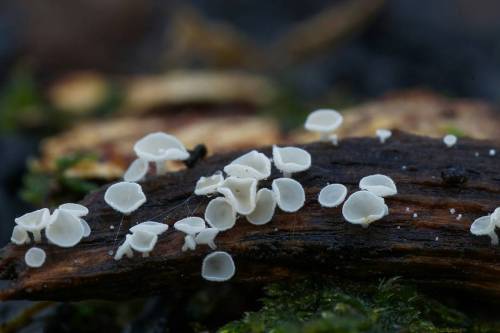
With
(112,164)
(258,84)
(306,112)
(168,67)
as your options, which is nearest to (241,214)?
(112,164)

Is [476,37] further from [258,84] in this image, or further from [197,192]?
[197,192]

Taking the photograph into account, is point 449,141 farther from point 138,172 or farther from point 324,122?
point 138,172

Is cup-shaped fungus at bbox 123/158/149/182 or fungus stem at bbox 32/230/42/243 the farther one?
cup-shaped fungus at bbox 123/158/149/182

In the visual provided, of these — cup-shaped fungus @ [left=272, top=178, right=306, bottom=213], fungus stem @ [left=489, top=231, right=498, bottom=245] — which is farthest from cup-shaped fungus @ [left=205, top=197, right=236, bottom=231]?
fungus stem @ [left=489, top=231, right=498, bottom=245]

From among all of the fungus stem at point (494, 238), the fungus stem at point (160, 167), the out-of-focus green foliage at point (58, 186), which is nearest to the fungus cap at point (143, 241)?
the fungus stem at point (160, 167)

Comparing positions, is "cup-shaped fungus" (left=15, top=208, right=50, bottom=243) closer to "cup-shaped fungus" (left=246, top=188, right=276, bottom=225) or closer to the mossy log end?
the mossy log end

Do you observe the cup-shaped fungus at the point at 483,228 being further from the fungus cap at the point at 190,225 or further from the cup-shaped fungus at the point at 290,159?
the fungus cap at the point at 190,225

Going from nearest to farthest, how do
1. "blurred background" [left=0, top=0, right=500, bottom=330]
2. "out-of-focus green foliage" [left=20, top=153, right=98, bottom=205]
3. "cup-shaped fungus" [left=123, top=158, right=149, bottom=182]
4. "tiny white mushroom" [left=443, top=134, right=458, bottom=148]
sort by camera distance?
"cup-shaped fungus" [left=123, top=158, right=149, bottom=182] → "tiny white mushroom" [left=443, top=134, right=458, bottom=148] → "out-of-focus green foliage" [left=20, top=153, right=98, bottom=205] → "blurred background" [left=0, top=0, right=500, bottom=330]
